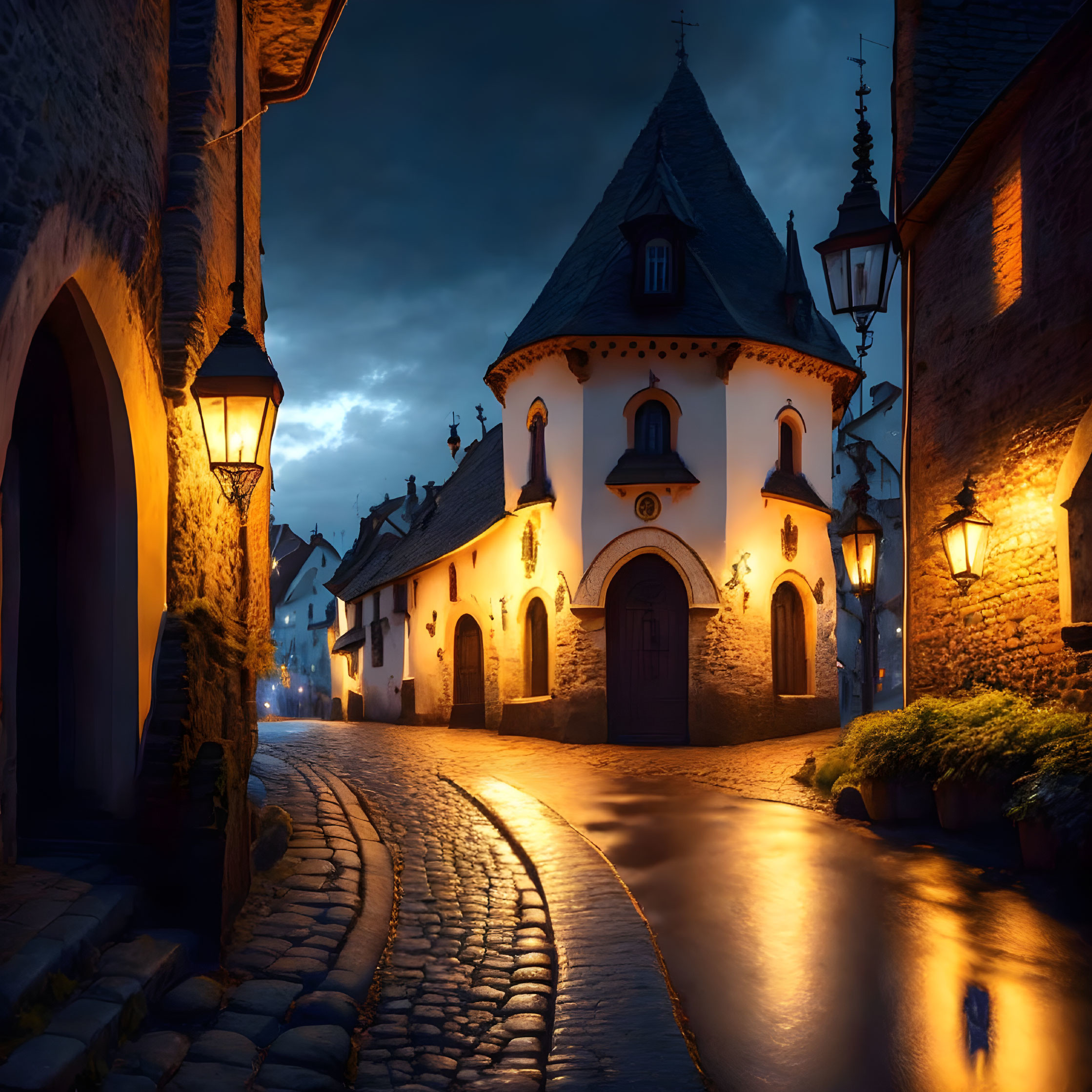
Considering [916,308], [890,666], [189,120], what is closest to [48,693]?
[189,120]

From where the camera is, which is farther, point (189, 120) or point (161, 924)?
point (189, 120)

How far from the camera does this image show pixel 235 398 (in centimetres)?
581

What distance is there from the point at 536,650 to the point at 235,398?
526 inches

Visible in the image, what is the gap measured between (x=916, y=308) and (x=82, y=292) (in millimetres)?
10712

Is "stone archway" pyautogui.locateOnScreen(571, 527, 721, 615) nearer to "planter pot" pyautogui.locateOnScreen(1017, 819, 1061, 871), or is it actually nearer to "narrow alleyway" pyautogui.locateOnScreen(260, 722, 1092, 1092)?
"narrow alleyway" pyautogui.locateOnScreen(260, 722, 1092, 1092)

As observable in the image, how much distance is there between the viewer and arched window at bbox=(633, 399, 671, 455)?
1748 centimetres

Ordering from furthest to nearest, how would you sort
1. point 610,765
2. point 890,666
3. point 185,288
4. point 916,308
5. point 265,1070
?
point 890,666
point 610,765
point 916,308
point 185,288
point 265,1070

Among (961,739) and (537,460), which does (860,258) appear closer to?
(961,739)

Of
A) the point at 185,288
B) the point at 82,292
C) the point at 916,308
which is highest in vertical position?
the point at 916,308

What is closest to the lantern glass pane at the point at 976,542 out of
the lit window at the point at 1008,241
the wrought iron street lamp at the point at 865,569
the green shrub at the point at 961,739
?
the green shrub at the point at 961,739

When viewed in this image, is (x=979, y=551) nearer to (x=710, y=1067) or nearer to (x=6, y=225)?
(x=710, y=1067)

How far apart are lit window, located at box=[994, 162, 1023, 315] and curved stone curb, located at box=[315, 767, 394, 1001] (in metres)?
8.12

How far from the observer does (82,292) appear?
4566 millimetres

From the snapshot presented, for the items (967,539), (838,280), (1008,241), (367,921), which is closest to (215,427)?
(367,921)
